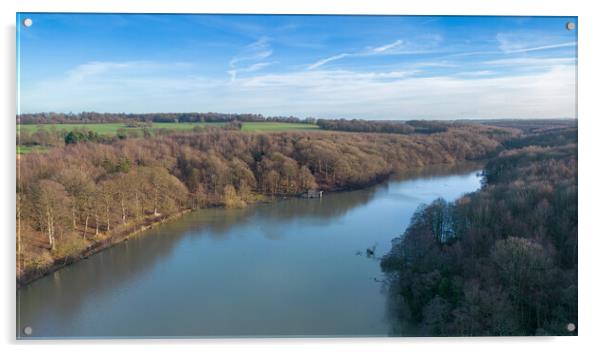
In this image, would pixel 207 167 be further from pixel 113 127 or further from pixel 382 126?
pixel 382 126

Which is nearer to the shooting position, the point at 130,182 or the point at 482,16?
the point at 482,16

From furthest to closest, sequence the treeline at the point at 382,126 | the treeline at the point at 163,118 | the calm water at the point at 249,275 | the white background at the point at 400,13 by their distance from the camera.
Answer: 1. the treeline at the point at 382,126
2. the treeline at the point at 163,118
3. the calm water at the point at 249,275
4. the white background at the point at 400,13

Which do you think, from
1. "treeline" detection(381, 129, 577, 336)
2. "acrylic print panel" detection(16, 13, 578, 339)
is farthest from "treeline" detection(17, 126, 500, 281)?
"treeline" detection(381, 129, 577, 336)

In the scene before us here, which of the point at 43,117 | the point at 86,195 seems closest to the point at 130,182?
the point at 86,195

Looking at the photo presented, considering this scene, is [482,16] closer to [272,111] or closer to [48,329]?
[272,111]

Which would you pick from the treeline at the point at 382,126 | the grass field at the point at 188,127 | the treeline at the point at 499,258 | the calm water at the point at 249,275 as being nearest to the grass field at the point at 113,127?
the grass field at the point at 188,127

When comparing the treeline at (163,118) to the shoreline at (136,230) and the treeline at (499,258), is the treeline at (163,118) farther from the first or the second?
the treeline at (499,258)

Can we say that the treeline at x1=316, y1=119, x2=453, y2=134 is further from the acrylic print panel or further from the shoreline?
the shoreline
